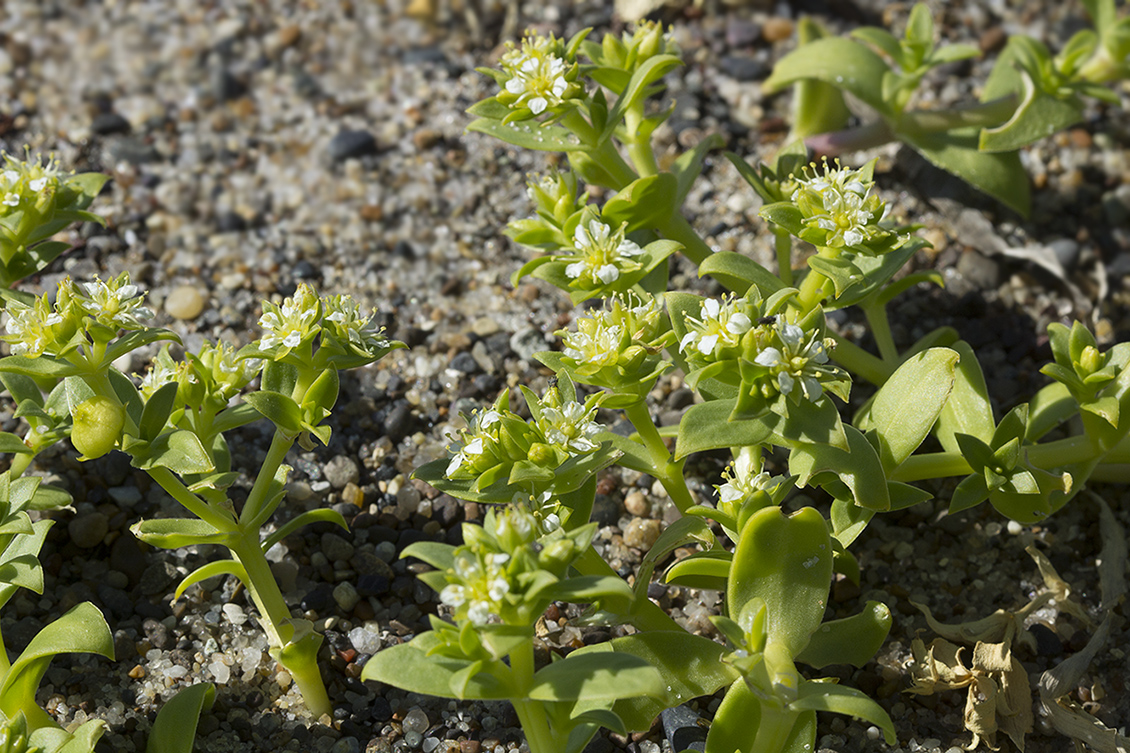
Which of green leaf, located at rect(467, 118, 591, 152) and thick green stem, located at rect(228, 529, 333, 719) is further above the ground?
green leaf, located at rect(467, 118, 591, 152)

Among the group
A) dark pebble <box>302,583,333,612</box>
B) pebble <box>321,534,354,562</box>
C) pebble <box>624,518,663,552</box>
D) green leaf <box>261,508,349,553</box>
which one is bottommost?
pebble <box>624,518,663,552</box>

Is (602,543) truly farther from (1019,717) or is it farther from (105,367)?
(105,367)

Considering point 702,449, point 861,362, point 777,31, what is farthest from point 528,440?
point 777,31

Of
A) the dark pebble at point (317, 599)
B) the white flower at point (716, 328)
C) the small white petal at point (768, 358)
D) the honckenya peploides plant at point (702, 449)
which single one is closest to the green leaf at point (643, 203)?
the honckenya peploides plant at point (702, 449)

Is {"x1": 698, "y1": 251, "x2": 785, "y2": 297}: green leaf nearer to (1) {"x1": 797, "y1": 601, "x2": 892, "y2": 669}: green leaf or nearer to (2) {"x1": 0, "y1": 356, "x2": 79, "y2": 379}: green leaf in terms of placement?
(1) {"x1": 797, "y1": 601, "x2": 892, "y2": 669}: green leaf

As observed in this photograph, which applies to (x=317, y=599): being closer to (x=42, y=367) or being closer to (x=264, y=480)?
(x=264, y=480)

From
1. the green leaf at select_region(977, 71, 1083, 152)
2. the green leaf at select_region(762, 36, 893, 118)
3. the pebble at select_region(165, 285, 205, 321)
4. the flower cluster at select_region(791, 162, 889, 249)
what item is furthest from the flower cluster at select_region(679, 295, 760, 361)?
the pebble at select_region(165, 285, 205, 321)

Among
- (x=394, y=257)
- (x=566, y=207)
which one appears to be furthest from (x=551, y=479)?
(x=394, y=257)
